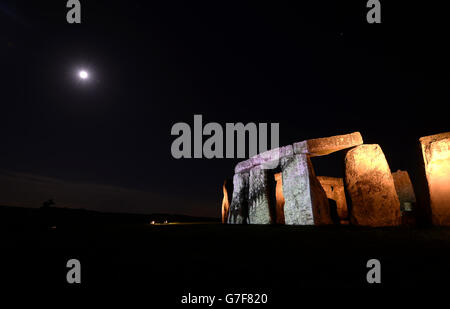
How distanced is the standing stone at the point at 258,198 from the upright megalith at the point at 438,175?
444 cm

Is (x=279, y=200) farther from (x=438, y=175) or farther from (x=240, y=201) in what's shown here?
(x=438, y=175)

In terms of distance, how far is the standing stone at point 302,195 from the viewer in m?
6.94

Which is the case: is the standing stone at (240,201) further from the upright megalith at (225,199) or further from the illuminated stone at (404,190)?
the illuminated stone at (404,190)

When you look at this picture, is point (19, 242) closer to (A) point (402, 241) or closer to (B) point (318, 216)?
(A) point (402, 241)

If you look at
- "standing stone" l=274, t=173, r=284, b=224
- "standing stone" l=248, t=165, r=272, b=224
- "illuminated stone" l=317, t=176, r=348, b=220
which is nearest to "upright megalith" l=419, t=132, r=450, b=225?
"standing stone" l=248, t=165, r=272, b=224

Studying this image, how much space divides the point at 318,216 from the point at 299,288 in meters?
5.77

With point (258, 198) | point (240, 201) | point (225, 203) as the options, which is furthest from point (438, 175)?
point (225, 203)

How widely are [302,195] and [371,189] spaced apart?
1801 mm

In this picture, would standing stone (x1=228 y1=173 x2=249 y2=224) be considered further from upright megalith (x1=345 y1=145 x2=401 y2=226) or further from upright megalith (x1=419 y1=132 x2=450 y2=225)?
upright megalith (x1=419 y1=132 x2=450 y2=225)

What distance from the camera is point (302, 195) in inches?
285

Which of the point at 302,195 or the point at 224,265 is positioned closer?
the point at 224,265

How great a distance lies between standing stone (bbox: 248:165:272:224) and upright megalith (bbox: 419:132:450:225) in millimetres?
4440

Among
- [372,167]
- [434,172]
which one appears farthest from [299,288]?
[372,167]

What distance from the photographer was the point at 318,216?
6.91 m
